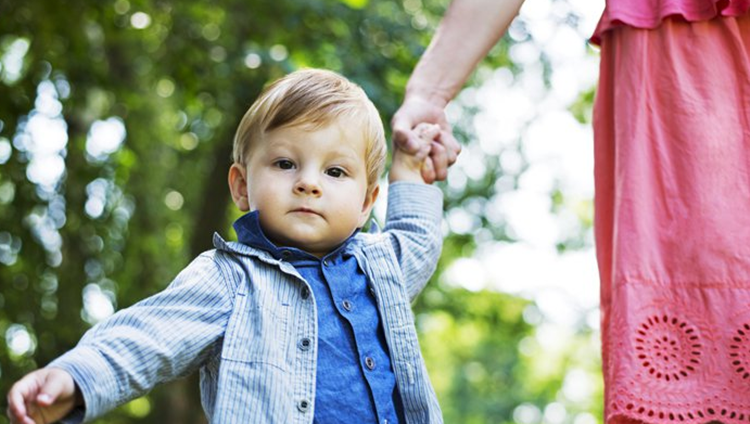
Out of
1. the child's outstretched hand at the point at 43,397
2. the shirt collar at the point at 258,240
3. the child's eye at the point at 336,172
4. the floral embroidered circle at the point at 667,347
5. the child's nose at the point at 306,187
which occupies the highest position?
the child's eye at the point at 336,172

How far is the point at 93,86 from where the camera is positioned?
25.5 ft

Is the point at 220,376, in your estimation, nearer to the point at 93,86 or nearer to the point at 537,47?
the point at 93,86

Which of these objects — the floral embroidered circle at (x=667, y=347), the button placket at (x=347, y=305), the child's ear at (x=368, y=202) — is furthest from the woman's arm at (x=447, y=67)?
the floral embroidered circle at (x=667, y=347)

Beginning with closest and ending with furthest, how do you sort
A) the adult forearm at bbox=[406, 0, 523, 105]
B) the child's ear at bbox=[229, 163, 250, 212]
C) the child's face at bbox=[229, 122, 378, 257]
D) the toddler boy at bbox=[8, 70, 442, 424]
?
1. the toddler boy at bbox=[8, 70, 442, 424]
2. the child's face at bbox=[229, 122, 378, 257]
3. the child's ear at bbox=[229, 163, 250, 212]
4. the adult forearm at bbox=[406, 0, 523, 105]

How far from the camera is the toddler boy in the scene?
2.10m

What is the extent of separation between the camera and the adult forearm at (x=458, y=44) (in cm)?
278

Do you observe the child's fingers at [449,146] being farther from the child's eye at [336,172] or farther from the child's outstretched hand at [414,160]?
the child's eye at [336,172]

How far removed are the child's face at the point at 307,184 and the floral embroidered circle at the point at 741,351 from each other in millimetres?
847

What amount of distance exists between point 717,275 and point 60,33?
582 cm

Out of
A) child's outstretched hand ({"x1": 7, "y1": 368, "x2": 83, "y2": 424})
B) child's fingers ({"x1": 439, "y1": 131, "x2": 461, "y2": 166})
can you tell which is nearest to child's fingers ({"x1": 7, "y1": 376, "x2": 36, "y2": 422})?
child's outstretched hand ({"x1": 7, "y1": 368, "x2": 83, "y2": 424})

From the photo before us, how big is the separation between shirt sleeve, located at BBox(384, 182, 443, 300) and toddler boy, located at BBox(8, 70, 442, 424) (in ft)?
0.04

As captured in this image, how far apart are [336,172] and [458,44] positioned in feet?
2.23

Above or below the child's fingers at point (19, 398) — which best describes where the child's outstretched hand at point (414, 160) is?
above

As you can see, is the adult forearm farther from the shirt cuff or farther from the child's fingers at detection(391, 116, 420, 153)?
the shirt cuff
